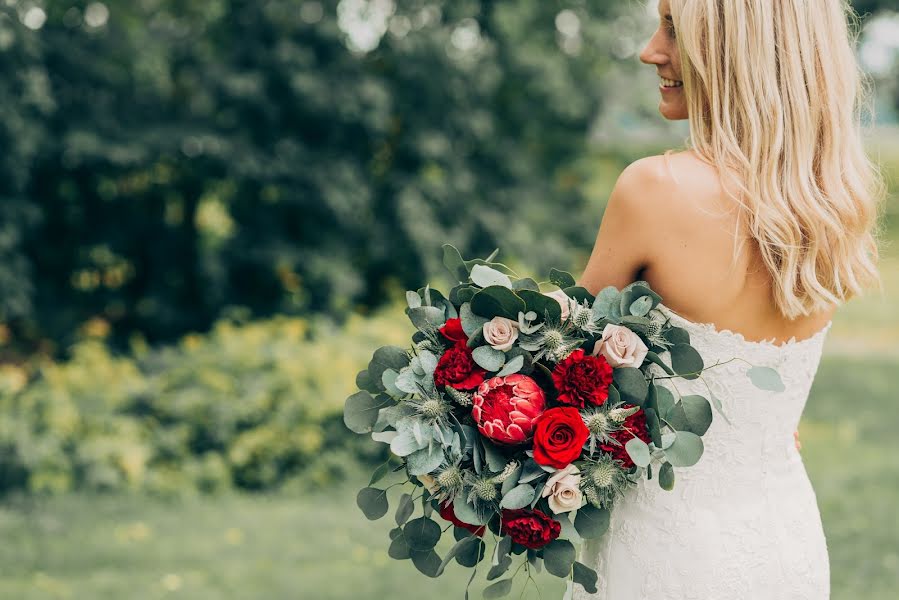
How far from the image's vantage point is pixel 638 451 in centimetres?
200

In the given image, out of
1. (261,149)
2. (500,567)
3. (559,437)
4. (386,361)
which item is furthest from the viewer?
(261,149)

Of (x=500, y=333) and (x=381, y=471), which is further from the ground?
(x=500, y=333)

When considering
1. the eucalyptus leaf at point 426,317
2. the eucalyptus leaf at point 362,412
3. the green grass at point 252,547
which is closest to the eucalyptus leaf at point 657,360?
the eucalyptus leaf at point 426,317

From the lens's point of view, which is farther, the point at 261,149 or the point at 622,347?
the point at 261,149

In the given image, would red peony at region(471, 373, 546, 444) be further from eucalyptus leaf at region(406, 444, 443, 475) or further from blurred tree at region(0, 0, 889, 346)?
blurred tree at region(0, 0, 889, 346)

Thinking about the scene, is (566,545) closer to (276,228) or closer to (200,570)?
(200,570)

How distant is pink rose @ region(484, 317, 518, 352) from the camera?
81.3 inches

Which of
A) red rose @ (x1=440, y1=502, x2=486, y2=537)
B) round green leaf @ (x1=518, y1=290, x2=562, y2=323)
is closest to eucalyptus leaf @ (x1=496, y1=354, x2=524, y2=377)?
round green leaf @ (x1=518, y1=290, x2=562, y2=323)

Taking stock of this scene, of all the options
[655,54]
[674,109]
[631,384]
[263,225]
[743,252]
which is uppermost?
[655,54]

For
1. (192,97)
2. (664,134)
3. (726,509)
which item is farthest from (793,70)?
(664,134)

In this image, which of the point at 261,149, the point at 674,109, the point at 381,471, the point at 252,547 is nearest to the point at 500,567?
the point at 381,471

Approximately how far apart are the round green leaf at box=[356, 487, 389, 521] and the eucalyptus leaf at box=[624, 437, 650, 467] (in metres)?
0.61

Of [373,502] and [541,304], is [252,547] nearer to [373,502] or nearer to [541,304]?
[373,502]

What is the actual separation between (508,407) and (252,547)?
3949 millimetres
